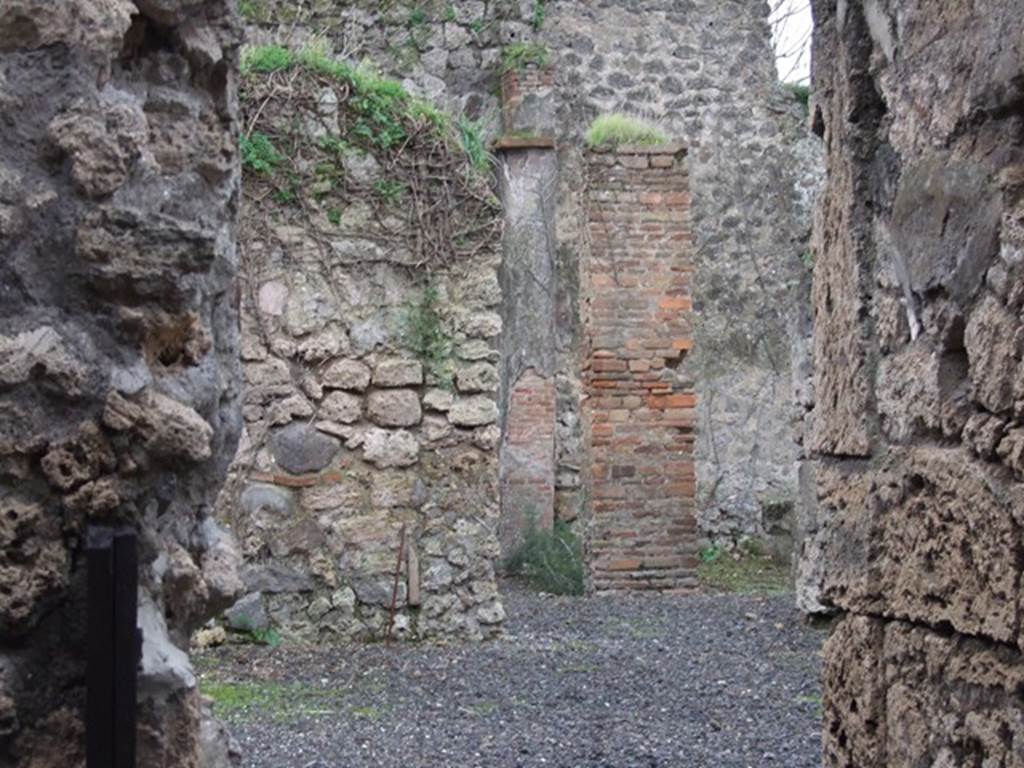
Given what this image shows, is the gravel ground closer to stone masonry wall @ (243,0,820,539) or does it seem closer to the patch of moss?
the patch of moss

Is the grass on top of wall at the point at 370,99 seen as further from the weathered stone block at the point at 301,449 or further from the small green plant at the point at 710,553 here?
the small green plant at the point at 710,553

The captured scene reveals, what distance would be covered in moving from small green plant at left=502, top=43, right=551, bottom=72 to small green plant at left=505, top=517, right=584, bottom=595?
3802 mm

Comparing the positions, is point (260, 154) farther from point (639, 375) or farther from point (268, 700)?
point (639, 375)

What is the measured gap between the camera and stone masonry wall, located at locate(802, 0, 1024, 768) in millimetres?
1707

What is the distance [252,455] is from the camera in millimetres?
7324

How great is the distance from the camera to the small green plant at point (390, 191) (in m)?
7.61

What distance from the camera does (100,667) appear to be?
164cm

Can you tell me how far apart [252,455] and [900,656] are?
18.4ft

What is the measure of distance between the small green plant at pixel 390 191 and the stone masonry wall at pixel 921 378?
5.22 m

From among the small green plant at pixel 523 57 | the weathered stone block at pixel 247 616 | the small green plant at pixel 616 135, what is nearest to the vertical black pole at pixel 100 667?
the weathered stone block at pixel 247 616

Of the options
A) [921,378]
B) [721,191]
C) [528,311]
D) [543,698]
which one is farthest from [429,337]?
[721,191]

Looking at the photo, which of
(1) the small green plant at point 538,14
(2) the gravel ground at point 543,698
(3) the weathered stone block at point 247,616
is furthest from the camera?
(1) the small green plant at point 538,14

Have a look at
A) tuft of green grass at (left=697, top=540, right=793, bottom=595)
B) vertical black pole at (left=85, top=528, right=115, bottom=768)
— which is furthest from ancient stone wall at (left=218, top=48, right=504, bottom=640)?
vertical black pole at (left=85, top=528, right=115, bottom=768)

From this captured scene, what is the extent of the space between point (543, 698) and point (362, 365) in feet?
7.33
